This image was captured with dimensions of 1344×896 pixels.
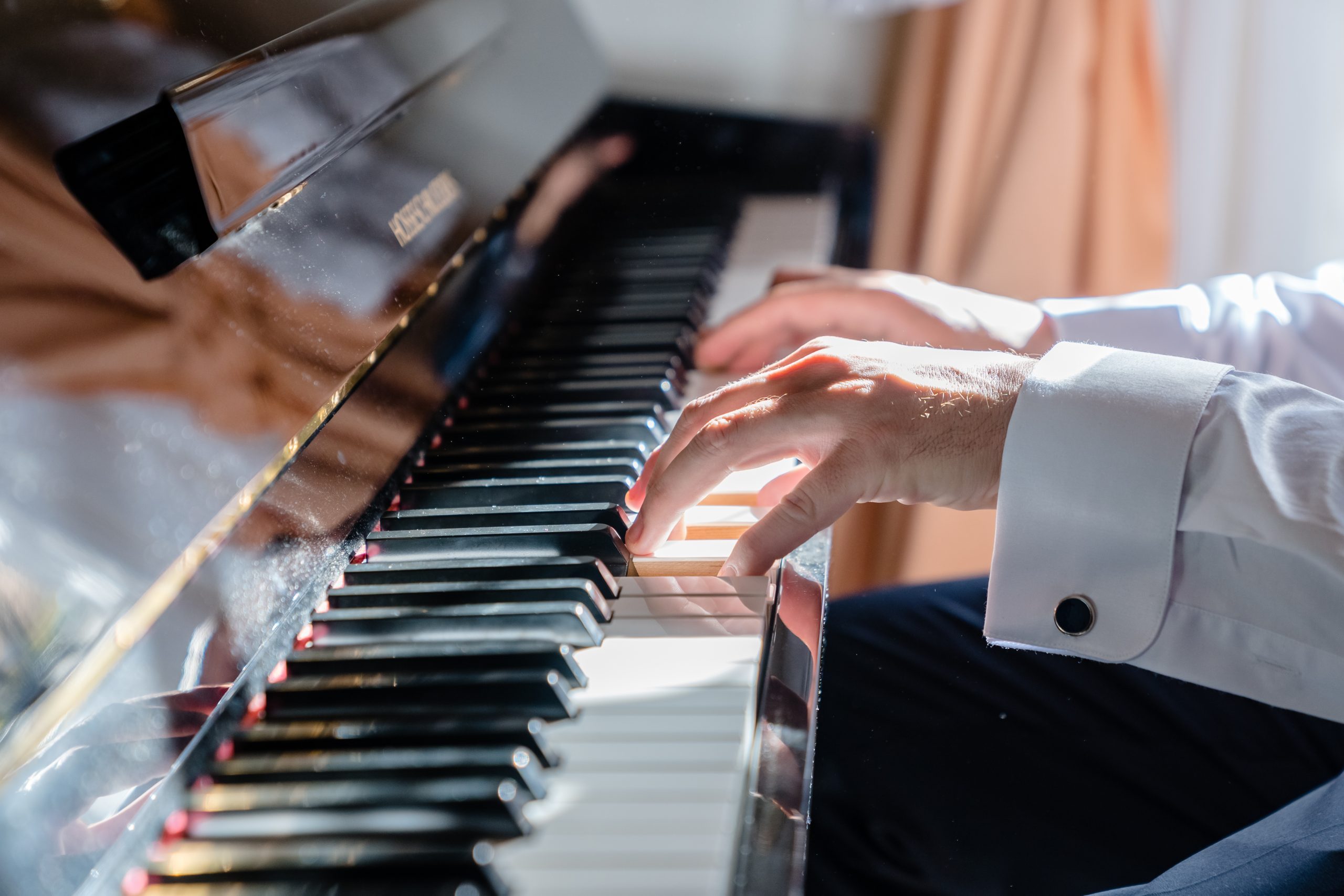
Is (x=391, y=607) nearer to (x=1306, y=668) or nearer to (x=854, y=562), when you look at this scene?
(x=1306, y=668)

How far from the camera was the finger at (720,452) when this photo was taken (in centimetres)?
67

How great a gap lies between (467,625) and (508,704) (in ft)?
0.23

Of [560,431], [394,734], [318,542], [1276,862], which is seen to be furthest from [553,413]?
[1276,862]

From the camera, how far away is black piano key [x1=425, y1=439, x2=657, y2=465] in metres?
0.80

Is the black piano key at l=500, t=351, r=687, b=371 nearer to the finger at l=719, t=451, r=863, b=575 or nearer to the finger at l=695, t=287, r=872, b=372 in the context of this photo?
the finger at l=695, t=287, r=872, b=372

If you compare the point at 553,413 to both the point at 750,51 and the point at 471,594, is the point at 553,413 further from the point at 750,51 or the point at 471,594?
the point at 750,51

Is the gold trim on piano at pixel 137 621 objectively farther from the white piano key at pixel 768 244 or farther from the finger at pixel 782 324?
the white piano key at pixel 768 244

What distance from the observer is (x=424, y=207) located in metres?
0.90

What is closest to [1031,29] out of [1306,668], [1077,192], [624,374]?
[1077,192]

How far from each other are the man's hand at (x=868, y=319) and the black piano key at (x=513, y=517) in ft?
1.06

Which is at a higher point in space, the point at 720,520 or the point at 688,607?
the point at 720,520

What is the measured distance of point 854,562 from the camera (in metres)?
1.99

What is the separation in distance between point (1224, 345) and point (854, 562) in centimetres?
101

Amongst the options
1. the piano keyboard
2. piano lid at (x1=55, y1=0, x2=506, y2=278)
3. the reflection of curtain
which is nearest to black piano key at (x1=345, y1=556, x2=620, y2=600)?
the piano keyboard
